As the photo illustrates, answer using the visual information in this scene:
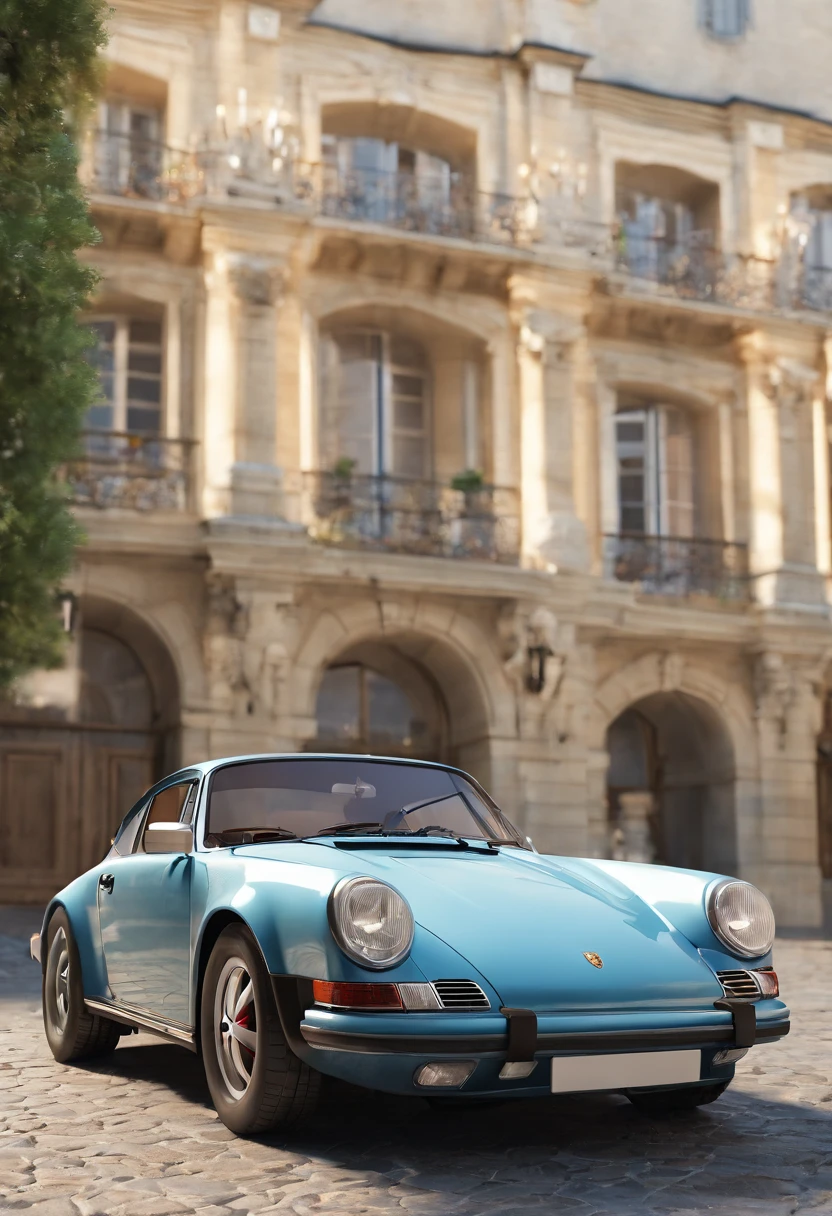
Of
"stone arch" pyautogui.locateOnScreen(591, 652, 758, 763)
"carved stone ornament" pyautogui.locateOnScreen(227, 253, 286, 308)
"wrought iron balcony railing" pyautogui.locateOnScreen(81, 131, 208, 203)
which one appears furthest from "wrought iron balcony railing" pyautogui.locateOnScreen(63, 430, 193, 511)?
"stone arch" pyautogui.locateOnScreen(591, 652, 758, 763)

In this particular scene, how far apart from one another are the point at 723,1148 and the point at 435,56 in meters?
17.2

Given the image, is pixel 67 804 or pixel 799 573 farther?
pixel 799 573

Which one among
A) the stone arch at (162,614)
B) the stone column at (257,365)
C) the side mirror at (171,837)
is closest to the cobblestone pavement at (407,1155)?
the side mirror at (171,837)

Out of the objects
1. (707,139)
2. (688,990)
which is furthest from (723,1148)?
(707,139)

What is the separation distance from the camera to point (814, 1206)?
397cm

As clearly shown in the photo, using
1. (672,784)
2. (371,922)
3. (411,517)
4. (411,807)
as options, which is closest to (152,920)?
(411,807)

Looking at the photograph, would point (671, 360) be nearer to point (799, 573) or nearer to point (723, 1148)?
point (799, 573)

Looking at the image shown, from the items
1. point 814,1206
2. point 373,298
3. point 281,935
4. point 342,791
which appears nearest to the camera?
point 814,1206

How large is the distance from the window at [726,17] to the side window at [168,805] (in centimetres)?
1864

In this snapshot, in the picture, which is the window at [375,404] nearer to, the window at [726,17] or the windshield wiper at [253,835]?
the window at [726,17]

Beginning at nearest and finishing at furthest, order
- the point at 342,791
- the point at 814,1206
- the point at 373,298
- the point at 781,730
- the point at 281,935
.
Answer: the point at 814,1206, the point at 281,935, the point at 342,791, the point at 373,298, the point at 781,730

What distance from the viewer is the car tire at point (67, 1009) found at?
6363 mm

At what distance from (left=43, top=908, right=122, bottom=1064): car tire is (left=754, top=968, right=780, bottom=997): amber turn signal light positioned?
A: 2.83 metres

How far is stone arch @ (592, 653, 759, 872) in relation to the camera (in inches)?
769
